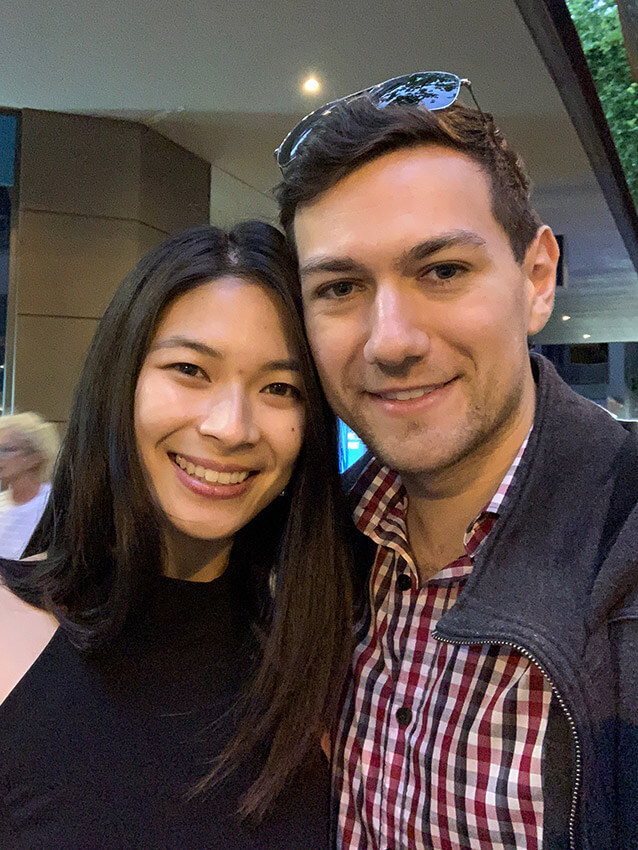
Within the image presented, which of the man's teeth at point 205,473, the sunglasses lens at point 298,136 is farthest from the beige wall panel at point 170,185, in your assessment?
the man's teeth at point 205,473

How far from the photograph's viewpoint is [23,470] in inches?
123

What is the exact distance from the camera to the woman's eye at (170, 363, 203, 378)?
1249mm

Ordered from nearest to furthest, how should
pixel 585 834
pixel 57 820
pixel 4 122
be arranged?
1. pixel 585 834
2. pixel 57 820
3. pixel 4 122

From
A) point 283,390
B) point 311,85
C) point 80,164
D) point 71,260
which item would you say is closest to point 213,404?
point 283,390

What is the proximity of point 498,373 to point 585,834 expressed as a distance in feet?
2.35

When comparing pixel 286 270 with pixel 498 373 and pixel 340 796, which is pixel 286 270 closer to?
pixel 498 373

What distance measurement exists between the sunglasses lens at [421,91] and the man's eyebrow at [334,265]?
331 mm

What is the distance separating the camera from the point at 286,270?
1390mm

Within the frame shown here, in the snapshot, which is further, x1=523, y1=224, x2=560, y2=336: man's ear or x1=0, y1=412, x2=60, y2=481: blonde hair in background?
x1=0, y1=412, x2=60, y2=481: blonde hair in background

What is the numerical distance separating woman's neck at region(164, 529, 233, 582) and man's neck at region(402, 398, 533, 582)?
419mm

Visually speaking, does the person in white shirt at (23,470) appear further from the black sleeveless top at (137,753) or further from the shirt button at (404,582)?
the shirt button at (404,582)

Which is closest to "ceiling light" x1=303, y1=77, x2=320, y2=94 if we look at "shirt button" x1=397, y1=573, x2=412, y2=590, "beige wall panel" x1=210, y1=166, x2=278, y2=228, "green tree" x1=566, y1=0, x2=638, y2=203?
"beige wall panel" x1=210, y1=166, x2=278, y2=228

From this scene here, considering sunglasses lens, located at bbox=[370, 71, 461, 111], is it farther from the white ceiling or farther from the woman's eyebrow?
the white ceiling

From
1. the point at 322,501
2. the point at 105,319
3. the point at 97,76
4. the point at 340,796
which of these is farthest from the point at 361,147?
the point at 97,76
